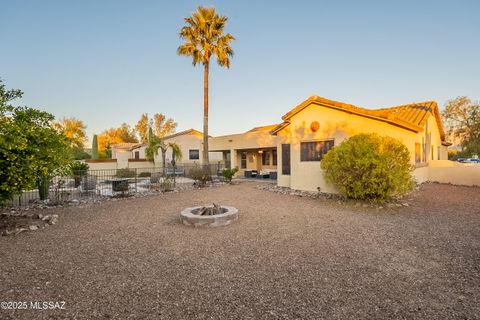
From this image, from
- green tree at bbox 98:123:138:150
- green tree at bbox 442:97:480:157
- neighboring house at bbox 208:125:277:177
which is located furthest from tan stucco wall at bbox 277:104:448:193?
green tree at bbox 98:123:138:150

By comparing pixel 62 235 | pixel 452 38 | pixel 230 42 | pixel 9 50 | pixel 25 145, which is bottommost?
pixel 62 235

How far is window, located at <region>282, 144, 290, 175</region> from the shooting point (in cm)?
1475

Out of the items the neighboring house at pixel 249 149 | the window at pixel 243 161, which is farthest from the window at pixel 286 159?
the window at pixel 243 161

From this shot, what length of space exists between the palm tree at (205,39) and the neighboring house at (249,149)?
14.4 feet

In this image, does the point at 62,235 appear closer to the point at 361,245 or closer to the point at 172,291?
the point at 172,291

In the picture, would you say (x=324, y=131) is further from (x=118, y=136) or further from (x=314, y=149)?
(x=118, y=136)

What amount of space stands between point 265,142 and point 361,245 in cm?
1559

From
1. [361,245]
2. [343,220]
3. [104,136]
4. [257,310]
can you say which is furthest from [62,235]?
[104,136]

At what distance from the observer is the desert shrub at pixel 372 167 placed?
30.0 feet

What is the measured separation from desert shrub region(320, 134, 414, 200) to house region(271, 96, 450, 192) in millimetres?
1954

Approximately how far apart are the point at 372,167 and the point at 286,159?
607cm

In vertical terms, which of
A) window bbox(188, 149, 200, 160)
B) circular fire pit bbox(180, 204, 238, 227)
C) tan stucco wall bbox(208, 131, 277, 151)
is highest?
tan stucco wall bbox(208, 131, 277, 151)

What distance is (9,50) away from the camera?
11.7m

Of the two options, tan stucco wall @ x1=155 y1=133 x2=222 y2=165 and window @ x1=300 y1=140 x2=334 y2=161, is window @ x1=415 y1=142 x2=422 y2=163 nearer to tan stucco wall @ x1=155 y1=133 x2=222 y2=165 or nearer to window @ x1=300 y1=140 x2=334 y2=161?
window @ x1=300 y1=140 x2=334 y2=161
